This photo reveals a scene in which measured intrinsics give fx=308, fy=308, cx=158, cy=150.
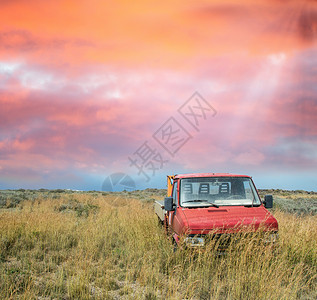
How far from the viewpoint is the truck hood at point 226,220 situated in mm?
5926

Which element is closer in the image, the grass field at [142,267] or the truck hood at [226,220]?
the grass field at [142,267]

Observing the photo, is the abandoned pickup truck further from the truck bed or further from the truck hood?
the truck bed

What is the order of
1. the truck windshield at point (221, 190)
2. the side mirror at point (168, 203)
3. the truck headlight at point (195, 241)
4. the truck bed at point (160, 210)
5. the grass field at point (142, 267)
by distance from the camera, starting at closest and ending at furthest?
the grass field at point (142, 267), the truck headlight at point (195, 241), the side mirror at point (168, 203), the truck windshield at point (221, 190), the truck bed at point (160, 210)

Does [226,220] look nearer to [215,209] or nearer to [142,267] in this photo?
[215,209]

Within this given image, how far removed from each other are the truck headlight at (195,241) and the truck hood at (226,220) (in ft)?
0.42

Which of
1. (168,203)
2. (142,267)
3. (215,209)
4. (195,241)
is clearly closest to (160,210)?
(168,203)

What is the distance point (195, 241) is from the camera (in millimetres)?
5914

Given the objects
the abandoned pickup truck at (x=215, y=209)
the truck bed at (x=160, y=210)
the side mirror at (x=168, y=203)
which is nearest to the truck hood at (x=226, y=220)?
the abandoned pickup truck at (x=215, y=209)

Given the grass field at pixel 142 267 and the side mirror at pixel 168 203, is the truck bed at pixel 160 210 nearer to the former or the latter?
the grass field at pixel 142 267

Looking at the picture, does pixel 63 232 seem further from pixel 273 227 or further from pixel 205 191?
pixel 273 227

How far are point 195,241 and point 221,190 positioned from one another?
1755 mm

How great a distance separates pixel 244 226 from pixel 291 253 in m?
2.05

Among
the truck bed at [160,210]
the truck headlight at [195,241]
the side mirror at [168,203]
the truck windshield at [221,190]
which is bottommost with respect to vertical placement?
the truck headlight at [195,241]

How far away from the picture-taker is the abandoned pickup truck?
19.5 feet
